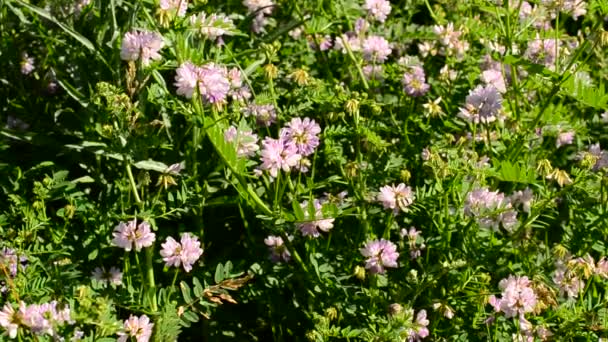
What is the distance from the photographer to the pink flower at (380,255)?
2814 millimetres

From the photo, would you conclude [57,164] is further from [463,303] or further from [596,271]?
[596,271]

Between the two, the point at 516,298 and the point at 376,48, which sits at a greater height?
the point at 376,48

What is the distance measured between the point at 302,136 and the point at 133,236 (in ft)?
1.71

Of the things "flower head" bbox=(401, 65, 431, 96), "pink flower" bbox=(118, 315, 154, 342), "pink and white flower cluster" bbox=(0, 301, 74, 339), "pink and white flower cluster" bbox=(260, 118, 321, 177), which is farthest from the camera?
"flower head" bbox=(401, 65, 431, 96)

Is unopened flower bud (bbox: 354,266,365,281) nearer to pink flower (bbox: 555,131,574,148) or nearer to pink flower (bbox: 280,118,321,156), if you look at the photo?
pink flower (bbox: 280,118,321,156)

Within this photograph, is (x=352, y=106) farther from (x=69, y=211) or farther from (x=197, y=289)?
(x=69, y=211)

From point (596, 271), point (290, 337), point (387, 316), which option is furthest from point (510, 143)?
point (290, 337)

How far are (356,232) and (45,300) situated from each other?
0.96 m

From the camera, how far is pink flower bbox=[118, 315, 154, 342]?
2.51m

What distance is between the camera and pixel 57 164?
10.5 ft

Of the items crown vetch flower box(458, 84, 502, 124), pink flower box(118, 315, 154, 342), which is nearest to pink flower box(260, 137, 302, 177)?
pink flower box(118, 315, 154, 342)

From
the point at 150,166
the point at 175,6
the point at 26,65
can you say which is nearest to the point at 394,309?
the point at 150,166

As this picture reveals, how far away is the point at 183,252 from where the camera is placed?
2.71m

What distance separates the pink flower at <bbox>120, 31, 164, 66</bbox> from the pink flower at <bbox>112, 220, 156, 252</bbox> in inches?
17.3
